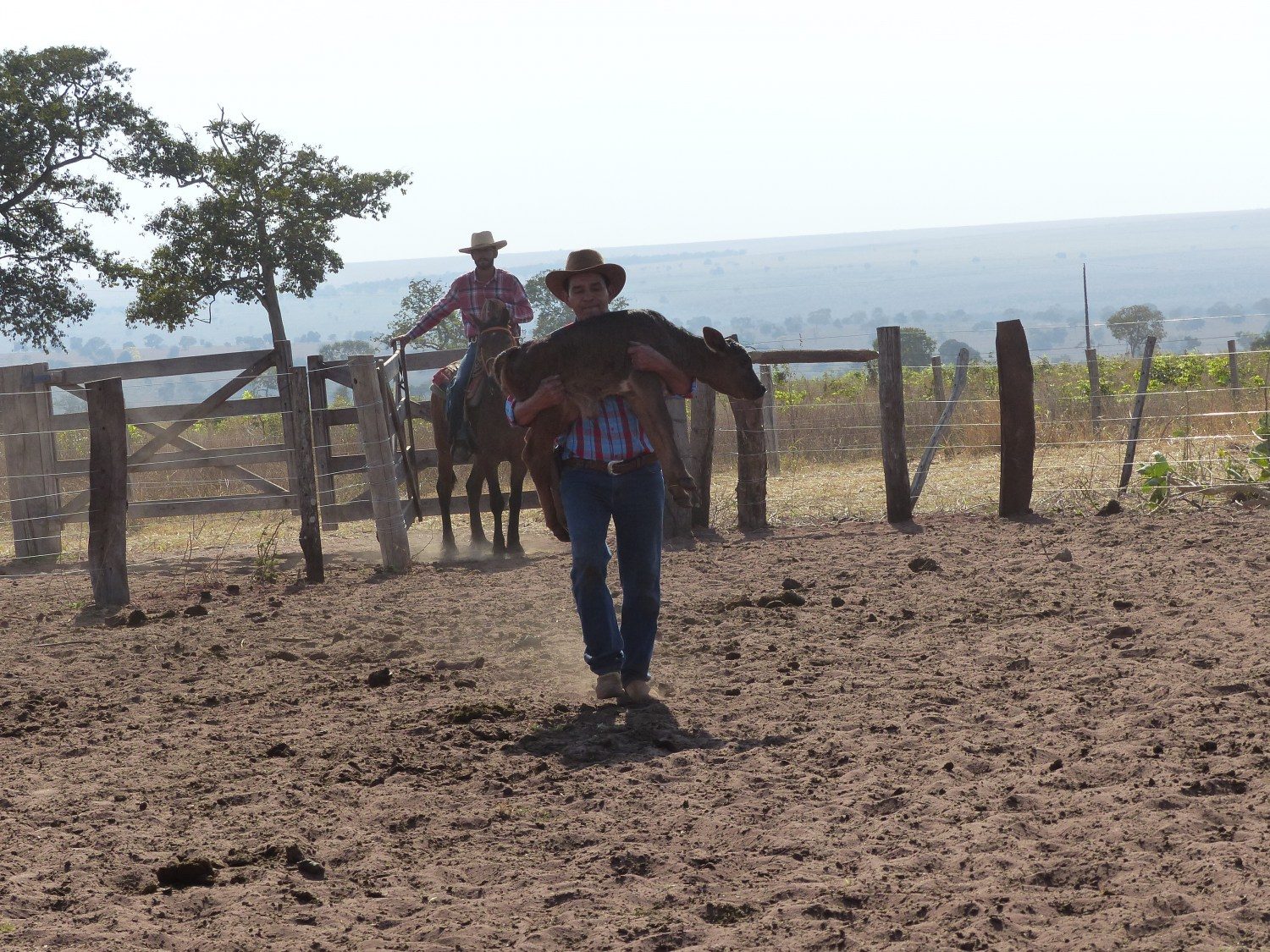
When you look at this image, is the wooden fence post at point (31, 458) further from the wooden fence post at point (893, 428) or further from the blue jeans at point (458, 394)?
the wooden fence post at point (893, 428)

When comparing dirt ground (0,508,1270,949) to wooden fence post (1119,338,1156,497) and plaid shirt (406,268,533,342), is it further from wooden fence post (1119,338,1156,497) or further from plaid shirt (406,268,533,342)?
wooden fence post (1119,338,1156,497)

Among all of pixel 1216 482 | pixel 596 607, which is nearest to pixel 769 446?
pixel 1216 482

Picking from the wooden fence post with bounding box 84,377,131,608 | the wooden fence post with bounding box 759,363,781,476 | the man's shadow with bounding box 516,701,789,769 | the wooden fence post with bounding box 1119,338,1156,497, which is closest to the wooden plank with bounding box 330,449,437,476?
the wooden fence post with bounding box 84,377,131,608

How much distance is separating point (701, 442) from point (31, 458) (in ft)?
19.1

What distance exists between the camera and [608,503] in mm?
5418

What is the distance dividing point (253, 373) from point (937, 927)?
27.4 ft

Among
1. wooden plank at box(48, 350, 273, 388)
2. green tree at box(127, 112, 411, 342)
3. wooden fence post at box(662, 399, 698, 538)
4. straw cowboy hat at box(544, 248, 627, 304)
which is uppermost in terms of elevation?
green tree at box(127, 112, 411, 342)

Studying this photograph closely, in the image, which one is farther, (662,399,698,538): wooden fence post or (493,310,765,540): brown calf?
(662,399,698,538): wooden fence post

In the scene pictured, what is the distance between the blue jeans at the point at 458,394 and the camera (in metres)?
9.95

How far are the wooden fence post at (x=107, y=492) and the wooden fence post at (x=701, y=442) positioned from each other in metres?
4.27

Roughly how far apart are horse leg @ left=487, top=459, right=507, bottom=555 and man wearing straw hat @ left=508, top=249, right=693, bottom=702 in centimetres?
468

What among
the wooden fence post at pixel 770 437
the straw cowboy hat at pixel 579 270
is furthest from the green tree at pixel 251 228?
the straw cowboy hat at pixel 579 270

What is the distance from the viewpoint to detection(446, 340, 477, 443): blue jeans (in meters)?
9.95

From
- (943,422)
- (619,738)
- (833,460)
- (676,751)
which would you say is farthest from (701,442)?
(833,460)
